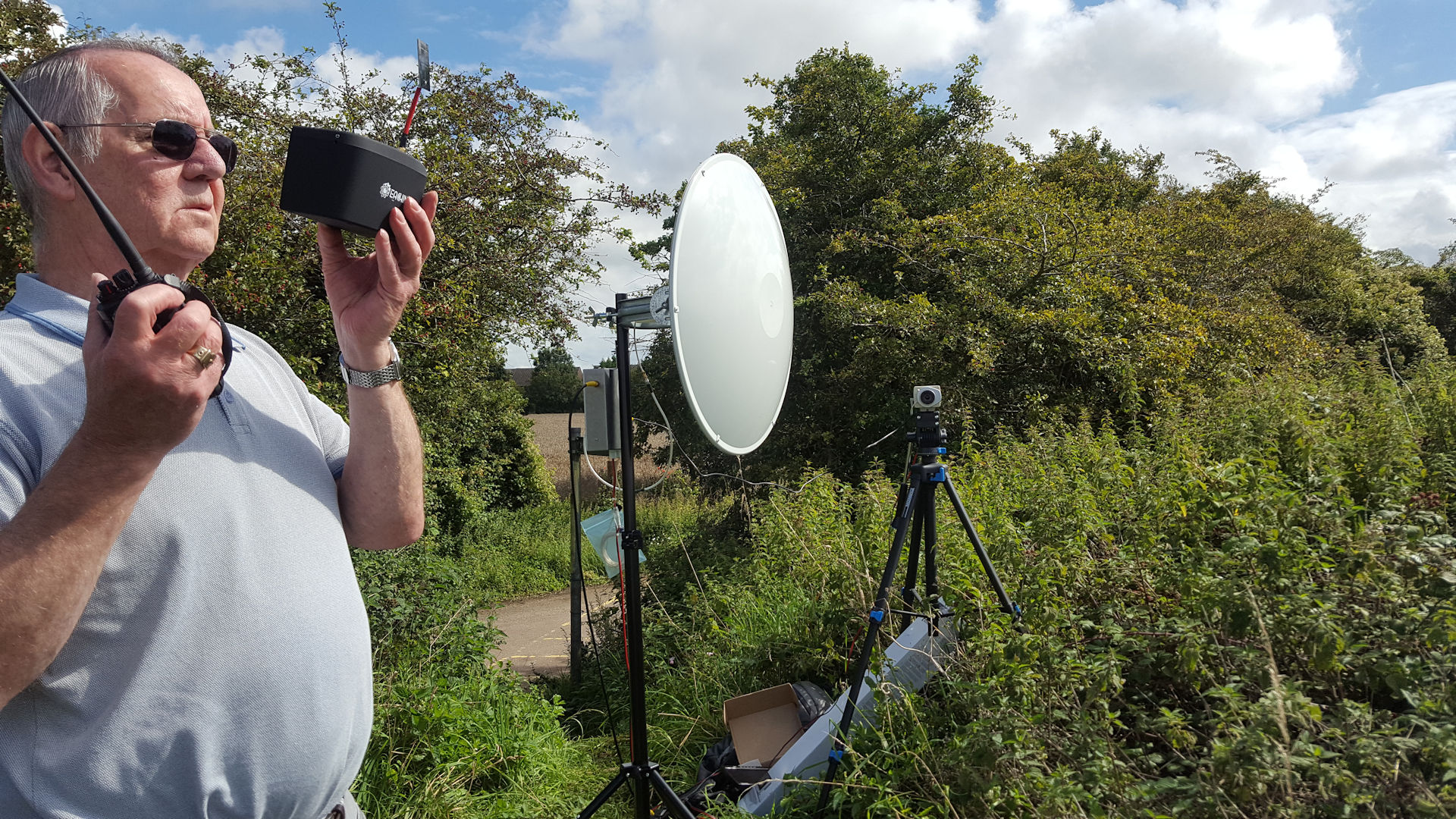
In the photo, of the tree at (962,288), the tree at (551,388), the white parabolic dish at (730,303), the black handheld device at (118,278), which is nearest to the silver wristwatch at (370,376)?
the black handheld device at (118,278)

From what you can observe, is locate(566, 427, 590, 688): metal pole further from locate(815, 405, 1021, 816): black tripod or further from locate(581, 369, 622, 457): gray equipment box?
locate(815, 405, 1021, 816): black tripod

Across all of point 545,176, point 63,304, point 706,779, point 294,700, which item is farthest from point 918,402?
point 545,176

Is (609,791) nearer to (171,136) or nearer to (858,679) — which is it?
(858,679)

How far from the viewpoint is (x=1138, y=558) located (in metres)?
2.83

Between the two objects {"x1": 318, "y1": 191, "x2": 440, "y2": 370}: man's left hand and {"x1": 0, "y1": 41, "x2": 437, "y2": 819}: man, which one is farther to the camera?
{"x1": 318, "y1": 191, "x2": 440, "y2": 370}: man's left hand

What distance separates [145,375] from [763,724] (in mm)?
2865

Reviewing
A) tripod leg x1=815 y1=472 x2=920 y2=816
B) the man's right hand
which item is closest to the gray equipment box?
tripod leg x1=815 y1=472 x2=920 y2=816

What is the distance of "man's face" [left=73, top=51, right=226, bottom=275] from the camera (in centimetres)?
100

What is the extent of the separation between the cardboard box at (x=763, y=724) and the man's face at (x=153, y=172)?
261 centimetres

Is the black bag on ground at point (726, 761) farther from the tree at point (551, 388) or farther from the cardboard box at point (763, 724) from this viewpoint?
the tree at point (551, 388)

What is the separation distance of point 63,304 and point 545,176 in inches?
276

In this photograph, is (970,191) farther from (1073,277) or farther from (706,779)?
(706,779)

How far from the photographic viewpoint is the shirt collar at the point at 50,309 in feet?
3.09

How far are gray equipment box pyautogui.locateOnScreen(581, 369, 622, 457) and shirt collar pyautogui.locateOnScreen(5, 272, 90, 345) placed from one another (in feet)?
8.47
